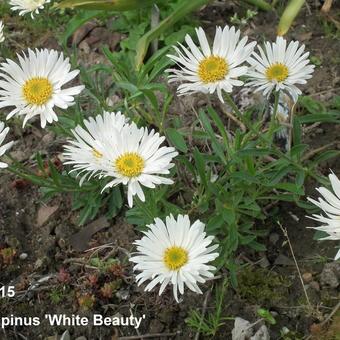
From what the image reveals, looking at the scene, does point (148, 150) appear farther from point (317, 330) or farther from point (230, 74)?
point (317, 330)

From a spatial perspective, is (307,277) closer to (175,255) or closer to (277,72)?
(175,255)

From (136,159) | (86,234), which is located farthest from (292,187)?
(86,234)

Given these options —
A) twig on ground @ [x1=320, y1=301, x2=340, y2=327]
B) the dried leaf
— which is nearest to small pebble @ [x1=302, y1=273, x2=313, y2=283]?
twig on ground @ [x1=320, y1=301, x2=340, y2=327]

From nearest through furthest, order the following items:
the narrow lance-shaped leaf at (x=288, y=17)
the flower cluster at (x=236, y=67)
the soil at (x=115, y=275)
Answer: the flower cluster at (x=236, y=67) → the soil at (x=115, y=275) → the narrow lance-shaped leaf at (x=288, y=17)

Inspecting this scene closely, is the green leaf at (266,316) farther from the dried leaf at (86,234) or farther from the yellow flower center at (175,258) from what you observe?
the dried leaf at (86,234)

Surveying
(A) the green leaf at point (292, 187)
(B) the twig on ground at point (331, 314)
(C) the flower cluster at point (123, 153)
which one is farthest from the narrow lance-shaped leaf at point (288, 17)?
(B) the twig on ground at point (331, 314)

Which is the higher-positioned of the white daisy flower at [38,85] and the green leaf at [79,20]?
the green leaf at [79,20]
